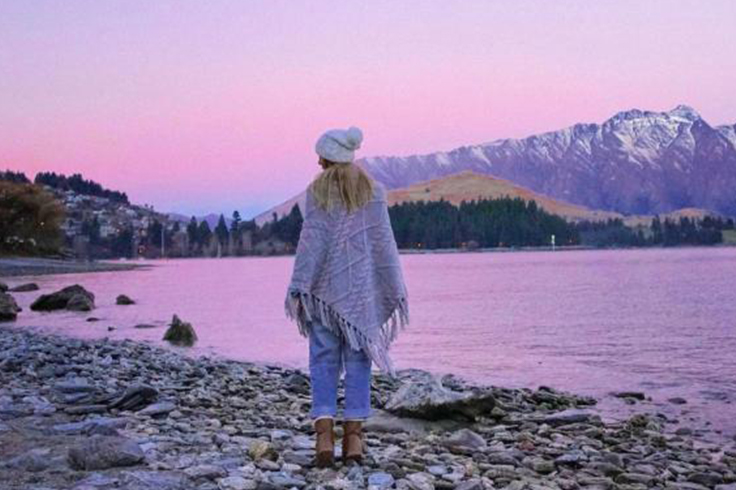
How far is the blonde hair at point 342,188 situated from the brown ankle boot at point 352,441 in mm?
1799

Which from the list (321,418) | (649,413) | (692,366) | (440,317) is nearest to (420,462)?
(321,418)

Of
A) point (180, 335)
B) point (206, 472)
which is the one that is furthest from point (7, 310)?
point (206, 472)

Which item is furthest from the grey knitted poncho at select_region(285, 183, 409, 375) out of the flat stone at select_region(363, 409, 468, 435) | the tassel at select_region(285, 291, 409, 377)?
the flat stone at select_region(363, 409, 468, 435)

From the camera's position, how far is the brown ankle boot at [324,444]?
24.5 ft

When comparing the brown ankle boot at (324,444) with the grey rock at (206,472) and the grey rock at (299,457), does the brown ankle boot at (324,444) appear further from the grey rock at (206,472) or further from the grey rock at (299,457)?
the grey rock at (206,472)

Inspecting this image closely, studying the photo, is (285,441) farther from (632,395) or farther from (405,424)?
(632,395)

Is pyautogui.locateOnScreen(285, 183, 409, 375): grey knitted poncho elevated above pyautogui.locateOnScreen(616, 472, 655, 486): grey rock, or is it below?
above

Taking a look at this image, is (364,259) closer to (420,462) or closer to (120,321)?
(420,462)

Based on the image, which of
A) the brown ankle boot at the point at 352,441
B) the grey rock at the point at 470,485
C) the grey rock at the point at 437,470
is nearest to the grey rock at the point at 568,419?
the grey rock at the point at 437,470

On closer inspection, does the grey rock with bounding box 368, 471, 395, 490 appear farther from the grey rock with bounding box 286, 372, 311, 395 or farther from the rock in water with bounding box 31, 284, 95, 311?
the rock in water with bounding box 31, 284, 95, 311

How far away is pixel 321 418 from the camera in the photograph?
24.6 ft

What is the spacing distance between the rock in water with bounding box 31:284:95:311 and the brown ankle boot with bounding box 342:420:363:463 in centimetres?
3699

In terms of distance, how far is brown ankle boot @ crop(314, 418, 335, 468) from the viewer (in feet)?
24.5

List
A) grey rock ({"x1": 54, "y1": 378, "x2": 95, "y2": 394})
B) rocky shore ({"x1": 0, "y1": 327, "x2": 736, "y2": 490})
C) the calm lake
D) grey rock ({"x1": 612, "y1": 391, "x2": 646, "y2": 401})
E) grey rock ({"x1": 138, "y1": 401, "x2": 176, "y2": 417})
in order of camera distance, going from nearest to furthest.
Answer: rocky shore ({"x1": 0, "y1": 327, "x2": 736, "y2": 490})
grey rock ({"x1": 138, "y1": 401, "x2": 176, "y2": 417})
grey rock ({"x1": 54, "y1": 378, "x2": 95, "y2": 394})
grey rock ({"x1": 612, "y1": 391, "x2": 646, "y2": 401})
the calm lake
